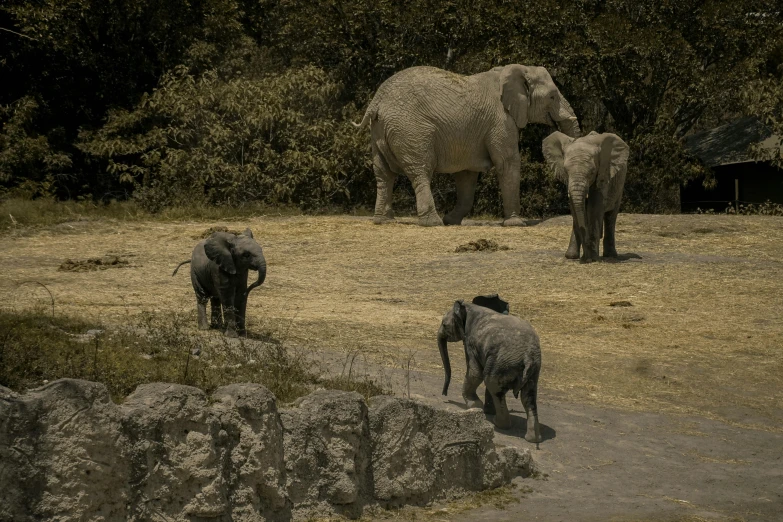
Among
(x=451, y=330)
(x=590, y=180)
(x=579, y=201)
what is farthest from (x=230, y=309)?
(x=590, y=180)

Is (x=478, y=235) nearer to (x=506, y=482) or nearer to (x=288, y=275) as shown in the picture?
(x=288, y=275)

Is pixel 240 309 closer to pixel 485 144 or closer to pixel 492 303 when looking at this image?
pixel 492 303

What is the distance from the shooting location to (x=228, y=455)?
26.4 feet

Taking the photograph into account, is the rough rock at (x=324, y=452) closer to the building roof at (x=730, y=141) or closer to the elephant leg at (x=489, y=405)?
the elephant leg at (x=489, y=405)

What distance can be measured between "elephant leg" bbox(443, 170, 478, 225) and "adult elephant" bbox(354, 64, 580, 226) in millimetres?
17

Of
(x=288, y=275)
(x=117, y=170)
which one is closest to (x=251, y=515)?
(x=288, y=275)

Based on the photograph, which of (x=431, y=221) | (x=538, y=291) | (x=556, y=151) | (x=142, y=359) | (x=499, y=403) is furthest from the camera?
(x=431, y=221)

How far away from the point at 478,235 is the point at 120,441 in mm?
12981

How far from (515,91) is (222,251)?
11239 millimetres

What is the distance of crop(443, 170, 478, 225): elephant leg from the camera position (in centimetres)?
2256

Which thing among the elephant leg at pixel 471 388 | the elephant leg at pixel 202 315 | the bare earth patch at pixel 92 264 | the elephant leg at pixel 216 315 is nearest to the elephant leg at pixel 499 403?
the elephant leg at pixel 471 388

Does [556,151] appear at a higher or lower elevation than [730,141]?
lower

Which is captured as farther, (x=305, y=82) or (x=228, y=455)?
(x=305, y=82)

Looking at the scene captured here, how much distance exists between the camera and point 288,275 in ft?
56.5
